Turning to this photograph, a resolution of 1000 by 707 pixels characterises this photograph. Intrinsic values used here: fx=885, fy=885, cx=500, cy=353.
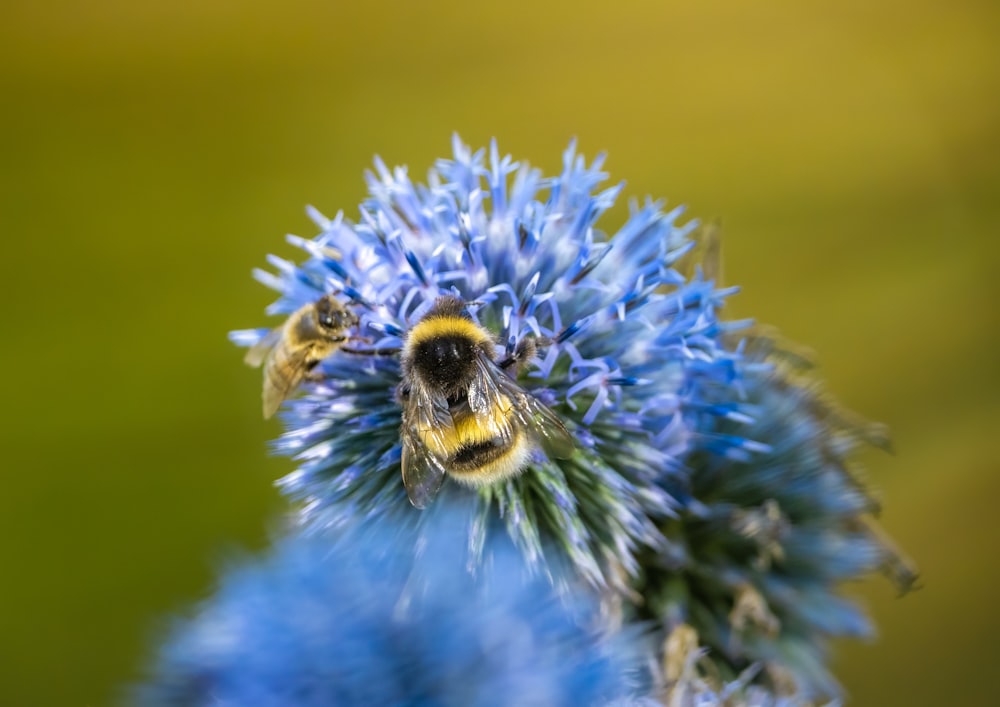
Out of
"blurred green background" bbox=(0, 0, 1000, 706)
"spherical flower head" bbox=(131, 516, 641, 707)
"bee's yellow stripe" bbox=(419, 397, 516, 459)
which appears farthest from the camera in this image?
"blurred green background" bbox=(0, 0, 1000, 706)

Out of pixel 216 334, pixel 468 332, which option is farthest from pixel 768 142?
pixel 468 332

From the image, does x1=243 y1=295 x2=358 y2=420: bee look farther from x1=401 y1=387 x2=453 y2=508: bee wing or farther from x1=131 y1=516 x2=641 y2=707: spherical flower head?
x1=131 y1=516 x2=641 y2=707: spherical flower head

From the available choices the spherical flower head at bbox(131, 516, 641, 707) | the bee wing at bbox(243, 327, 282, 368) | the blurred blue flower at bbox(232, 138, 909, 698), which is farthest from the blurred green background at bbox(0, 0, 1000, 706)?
the spherical flower head at bbox(131, 516, 641, 707)

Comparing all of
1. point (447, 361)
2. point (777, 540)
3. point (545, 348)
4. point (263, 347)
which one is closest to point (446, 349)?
point (447, 361)

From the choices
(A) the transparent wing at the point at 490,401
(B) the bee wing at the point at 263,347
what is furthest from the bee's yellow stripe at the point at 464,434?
(B) the bee wing at the point at 263,347

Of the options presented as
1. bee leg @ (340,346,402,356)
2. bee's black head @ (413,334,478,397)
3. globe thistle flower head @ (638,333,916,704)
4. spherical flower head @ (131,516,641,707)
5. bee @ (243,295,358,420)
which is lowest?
globe thistle flower head @ (638,333,916,704)

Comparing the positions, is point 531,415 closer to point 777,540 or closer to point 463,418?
point 463,418

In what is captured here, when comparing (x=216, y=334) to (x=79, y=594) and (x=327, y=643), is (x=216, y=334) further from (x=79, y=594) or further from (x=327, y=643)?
(x=327, y=643)
